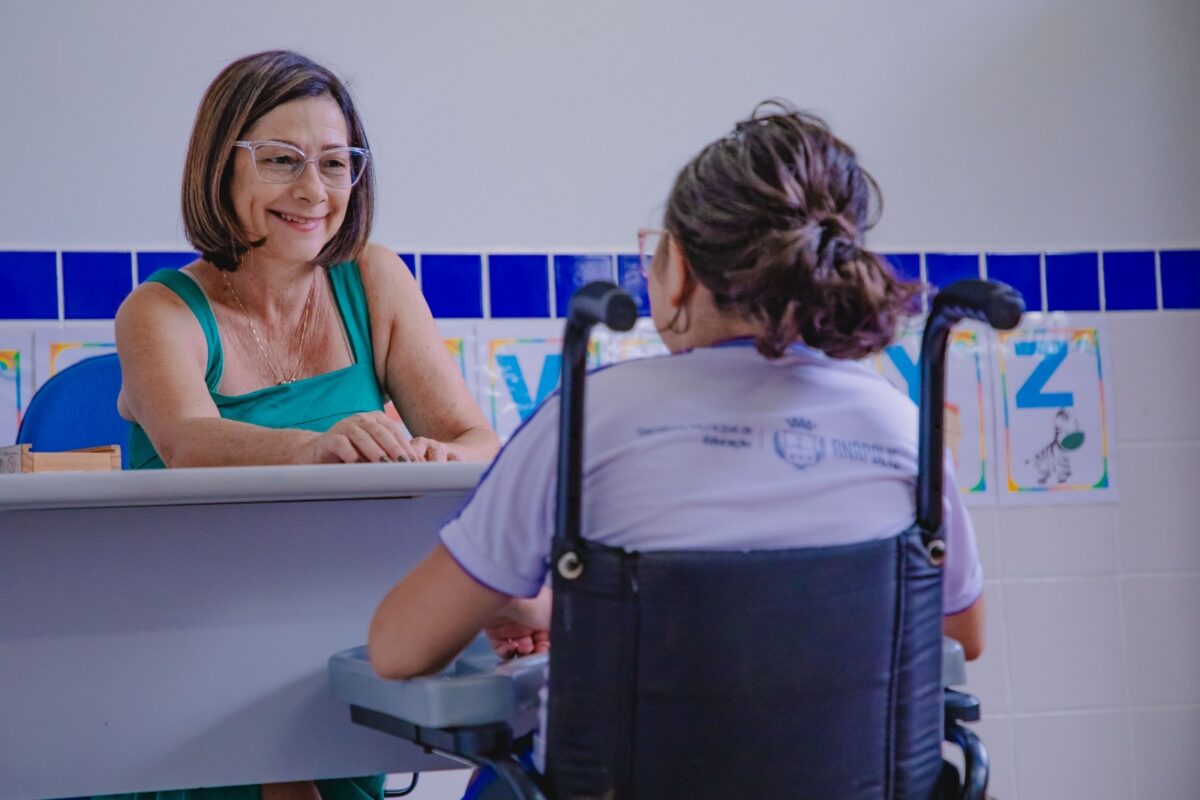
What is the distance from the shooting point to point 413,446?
143 cm

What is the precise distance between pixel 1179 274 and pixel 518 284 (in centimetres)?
152

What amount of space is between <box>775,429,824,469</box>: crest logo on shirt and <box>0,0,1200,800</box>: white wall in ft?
6.14

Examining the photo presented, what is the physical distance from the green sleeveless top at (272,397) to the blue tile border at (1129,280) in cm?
185

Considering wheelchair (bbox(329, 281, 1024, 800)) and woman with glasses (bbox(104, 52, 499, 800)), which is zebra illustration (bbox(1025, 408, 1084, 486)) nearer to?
woman with glasses (bbox(104, 52, 499, 800))

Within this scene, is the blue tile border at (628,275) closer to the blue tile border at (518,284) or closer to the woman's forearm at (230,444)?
the blue tile border at (518,284)

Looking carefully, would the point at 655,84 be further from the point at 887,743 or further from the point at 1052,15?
the point at 887,743

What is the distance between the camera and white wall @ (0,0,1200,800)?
Answer: 270 cm

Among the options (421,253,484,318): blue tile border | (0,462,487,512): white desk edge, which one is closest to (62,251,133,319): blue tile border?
(421,253,484,318): blue tile border

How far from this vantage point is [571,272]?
282 cm

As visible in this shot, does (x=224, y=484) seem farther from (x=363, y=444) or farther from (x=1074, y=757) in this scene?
(x=1074, y=757)

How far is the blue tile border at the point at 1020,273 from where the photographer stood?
298 centimetres

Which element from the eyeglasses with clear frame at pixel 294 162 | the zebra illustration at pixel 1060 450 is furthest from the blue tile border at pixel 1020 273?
the eyeglasses with clear frame at pixel 294 162

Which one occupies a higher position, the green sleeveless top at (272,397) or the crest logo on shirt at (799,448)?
the green sleeveless top at (272,397)

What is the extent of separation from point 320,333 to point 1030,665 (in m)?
1.81
